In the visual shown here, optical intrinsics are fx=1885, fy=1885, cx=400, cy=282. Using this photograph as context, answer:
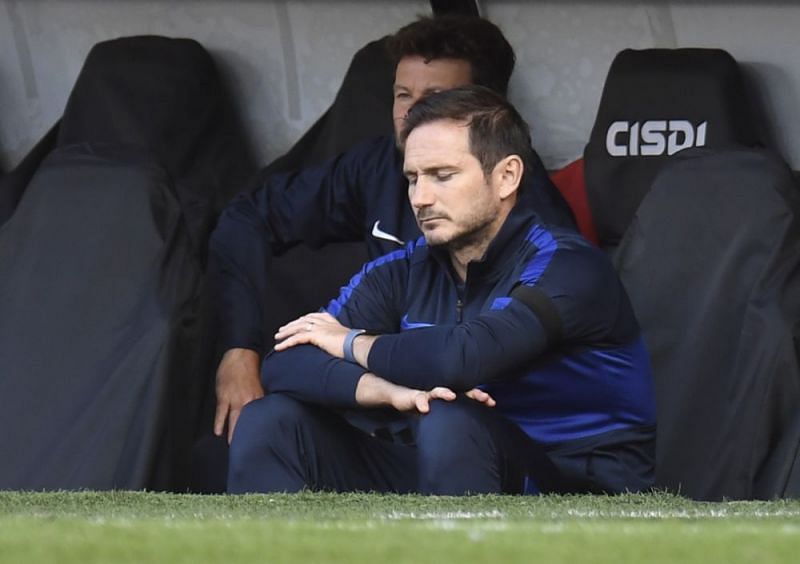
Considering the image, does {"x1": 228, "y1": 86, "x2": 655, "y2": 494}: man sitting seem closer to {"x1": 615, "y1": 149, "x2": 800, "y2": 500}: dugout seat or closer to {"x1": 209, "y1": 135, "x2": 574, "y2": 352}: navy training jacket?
{"x1": 615, "y1": 149, "x2": 800, "y2": 500}: dugout seat

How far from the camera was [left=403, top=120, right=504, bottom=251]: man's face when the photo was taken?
3.41 meters

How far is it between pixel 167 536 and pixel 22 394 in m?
1.52

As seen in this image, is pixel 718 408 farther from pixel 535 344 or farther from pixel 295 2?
pixel 295 2

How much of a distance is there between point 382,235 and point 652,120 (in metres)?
0.79

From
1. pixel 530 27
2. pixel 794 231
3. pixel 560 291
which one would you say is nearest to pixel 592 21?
pixel 530 27

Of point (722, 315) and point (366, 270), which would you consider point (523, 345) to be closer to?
point (366, 270)

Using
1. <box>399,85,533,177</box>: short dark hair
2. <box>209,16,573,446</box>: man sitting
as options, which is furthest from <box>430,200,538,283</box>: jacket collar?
<box>209,16,573,446</box>: man sitting

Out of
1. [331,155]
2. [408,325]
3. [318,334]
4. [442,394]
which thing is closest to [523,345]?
[442,394]

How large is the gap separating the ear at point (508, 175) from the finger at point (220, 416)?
813 mm

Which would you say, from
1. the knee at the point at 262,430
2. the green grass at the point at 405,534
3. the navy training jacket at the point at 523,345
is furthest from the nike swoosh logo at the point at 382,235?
the green grass at the point at 405,534

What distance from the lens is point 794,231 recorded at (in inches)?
146

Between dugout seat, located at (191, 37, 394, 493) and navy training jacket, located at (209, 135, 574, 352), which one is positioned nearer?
navy training jacket, located at (209, 135, 574, 352)

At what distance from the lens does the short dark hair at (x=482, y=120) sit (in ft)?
11.3

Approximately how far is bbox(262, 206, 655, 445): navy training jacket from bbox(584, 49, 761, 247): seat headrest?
0.99 meters
